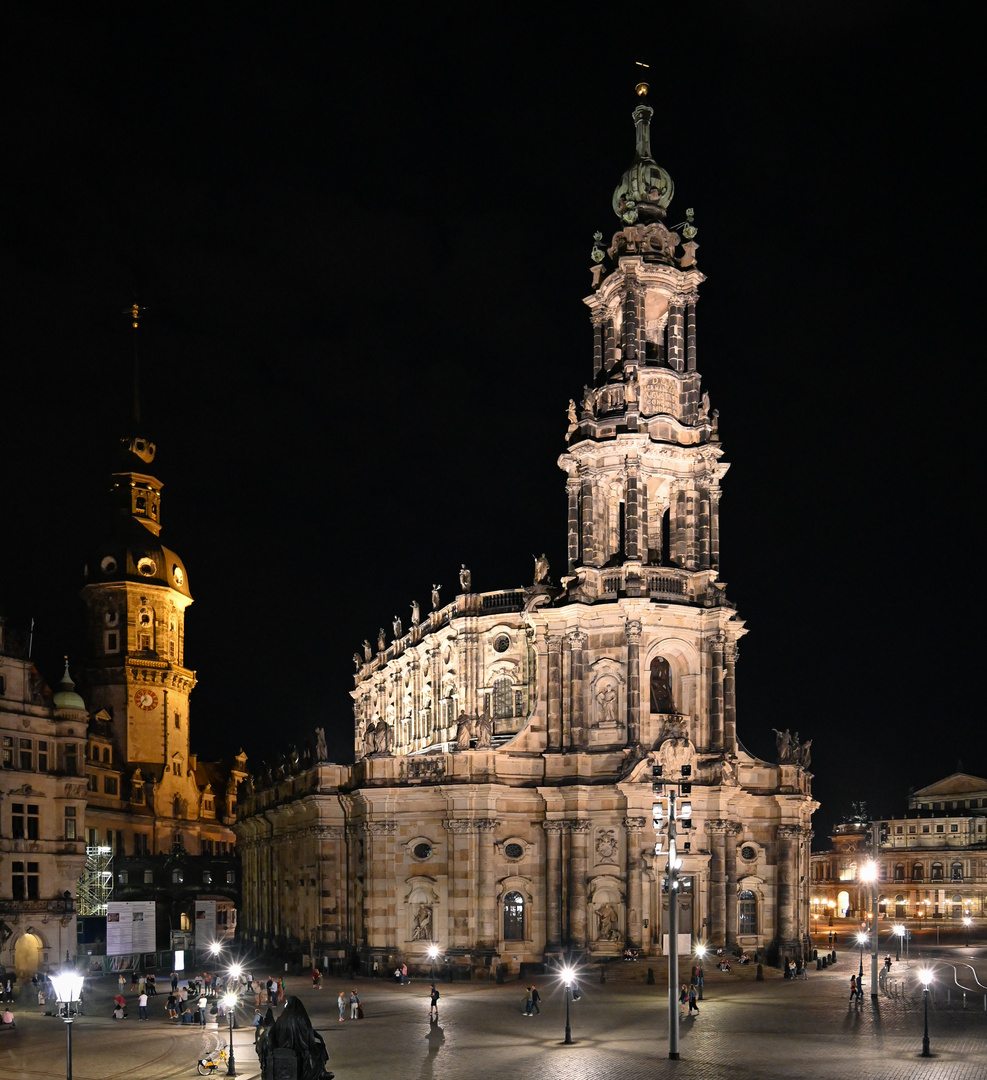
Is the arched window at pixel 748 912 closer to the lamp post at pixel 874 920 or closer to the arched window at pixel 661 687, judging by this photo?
the arched window at pixel 661 687

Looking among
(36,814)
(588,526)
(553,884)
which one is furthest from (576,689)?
(36,814)

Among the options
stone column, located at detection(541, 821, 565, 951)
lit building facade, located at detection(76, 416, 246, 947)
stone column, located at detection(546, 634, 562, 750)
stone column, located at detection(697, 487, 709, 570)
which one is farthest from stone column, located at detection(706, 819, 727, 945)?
lit building facade, located at detection(76, 416, 246, 947)

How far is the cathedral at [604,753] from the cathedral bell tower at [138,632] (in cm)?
3329

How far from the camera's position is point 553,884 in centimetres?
7075

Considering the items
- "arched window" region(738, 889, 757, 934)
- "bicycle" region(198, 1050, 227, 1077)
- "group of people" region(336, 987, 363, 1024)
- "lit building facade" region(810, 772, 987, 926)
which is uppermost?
"bicycle" region(198, 1050, 227, 1077)

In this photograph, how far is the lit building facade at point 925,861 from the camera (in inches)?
5768

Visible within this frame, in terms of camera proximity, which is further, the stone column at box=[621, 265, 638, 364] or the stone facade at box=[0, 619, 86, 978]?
the stone column at box=[621, 265, 638, 364]

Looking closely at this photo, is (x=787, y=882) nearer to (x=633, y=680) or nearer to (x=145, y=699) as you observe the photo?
(x=633, y=680)

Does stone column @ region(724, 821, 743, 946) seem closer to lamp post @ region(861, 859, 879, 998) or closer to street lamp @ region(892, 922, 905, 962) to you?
lamp post @ region(861, 859, 879, 998)

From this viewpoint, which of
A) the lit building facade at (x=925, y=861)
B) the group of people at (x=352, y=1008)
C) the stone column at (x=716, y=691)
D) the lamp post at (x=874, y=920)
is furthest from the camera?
the lit building facade at (x=925, y=861)

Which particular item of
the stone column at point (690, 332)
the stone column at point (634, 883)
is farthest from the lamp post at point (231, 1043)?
the stone column at point (690, 332)

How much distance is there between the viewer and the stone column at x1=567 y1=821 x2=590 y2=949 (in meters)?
69.4

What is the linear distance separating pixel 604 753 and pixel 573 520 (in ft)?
42.8

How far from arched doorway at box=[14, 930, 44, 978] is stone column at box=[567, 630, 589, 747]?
29.8 m
